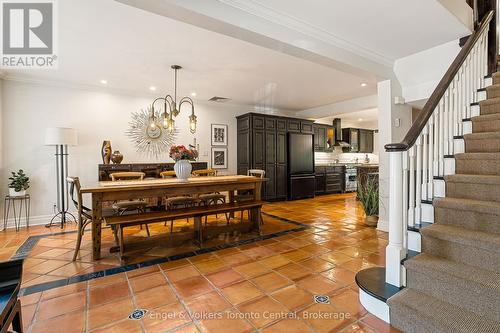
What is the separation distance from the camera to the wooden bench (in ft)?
8.79

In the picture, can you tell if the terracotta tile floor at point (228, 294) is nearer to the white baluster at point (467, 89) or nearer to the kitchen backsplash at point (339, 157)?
the white baluster at point (467, 89)

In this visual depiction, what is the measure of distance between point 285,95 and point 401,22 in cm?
309

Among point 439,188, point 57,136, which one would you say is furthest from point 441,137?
point 57,136

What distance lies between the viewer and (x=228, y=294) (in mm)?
2037

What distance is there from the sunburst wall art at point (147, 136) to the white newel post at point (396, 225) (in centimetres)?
441

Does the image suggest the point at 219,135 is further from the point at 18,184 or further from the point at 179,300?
the point at 179,300

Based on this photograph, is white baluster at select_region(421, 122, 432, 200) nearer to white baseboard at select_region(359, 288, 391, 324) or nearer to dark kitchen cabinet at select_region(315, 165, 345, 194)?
white baseboard at select_region(359, 288, 391, 324)

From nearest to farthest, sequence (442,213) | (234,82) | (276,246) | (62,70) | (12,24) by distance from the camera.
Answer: (442,213)
(12,24)
(276,246)
(62,70)
(234,82)

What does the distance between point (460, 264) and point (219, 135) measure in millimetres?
5321

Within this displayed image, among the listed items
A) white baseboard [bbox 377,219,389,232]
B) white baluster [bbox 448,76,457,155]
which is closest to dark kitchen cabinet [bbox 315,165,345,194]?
white baseboard [bbox 377,219,389,232]

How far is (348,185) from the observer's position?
323 inches

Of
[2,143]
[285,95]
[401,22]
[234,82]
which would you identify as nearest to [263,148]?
[285,95]

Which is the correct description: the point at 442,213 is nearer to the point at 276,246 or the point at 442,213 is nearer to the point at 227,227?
the point at 276,246

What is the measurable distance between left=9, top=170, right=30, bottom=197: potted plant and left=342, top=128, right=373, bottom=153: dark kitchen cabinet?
8.66m
